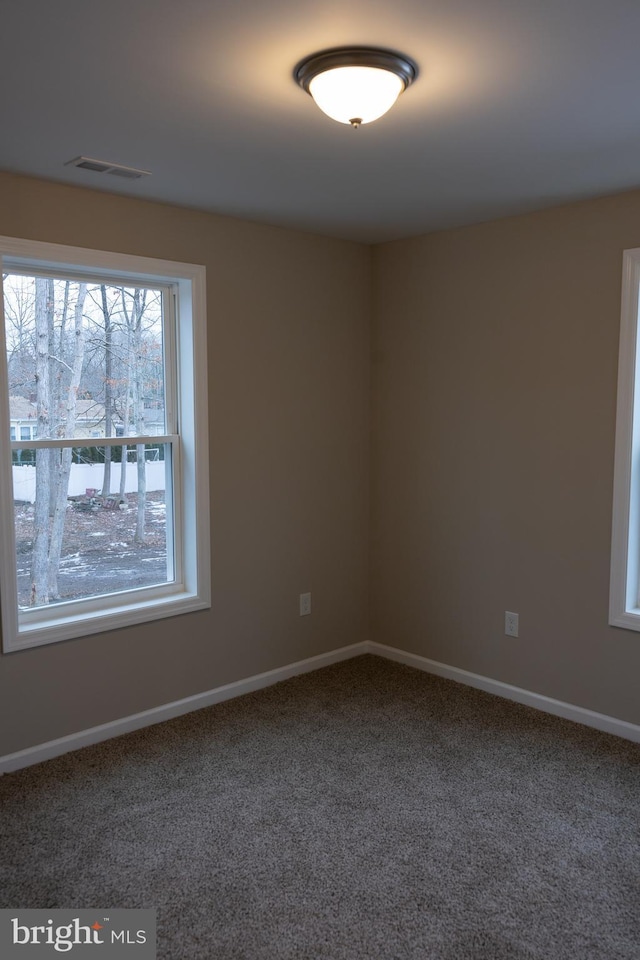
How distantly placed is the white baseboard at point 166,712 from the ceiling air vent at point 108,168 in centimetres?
237

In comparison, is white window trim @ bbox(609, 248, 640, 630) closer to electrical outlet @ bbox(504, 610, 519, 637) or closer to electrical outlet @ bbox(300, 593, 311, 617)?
electrical outlet @ bbox(504, 610, 519, 637)

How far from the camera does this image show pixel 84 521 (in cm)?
335

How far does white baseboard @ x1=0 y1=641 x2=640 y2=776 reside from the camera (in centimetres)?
317

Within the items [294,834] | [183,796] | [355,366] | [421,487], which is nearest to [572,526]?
[421,487]

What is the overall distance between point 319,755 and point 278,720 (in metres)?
0.40

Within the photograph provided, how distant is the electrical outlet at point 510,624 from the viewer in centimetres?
374

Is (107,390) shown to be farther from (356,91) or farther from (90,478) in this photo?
(356,91)

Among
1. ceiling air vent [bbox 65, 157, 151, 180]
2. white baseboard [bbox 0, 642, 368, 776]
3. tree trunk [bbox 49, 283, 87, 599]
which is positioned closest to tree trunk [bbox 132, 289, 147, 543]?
tree trunk [bbox 49, 283, 87, 599]

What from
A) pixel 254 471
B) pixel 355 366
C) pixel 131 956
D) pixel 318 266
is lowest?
pixel 131 956

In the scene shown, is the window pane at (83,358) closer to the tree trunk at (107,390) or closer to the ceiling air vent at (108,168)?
the tree trunk at (107,390)

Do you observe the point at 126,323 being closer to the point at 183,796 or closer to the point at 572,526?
the point at 183,796

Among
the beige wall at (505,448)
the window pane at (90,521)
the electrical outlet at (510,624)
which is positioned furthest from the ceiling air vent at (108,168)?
the electrical outlet at (510,624)

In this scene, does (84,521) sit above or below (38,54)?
below

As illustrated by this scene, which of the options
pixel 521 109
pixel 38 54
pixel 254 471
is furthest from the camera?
pixel 254 471
